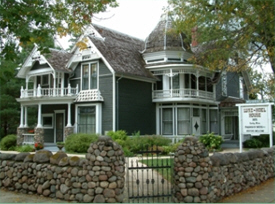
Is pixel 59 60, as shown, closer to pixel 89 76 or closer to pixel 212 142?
pixel 89 76

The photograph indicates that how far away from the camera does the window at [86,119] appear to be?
2500 centimetres

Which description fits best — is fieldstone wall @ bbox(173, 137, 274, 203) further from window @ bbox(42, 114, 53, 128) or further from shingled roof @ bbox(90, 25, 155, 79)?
window @ bbox(42, 114, 53, 128)

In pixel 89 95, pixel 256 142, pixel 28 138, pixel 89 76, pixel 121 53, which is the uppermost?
pixel 121 53

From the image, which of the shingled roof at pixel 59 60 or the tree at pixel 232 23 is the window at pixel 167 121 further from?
the tree at pixel 232 23

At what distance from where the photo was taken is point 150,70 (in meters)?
27.7

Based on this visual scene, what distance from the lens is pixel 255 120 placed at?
13.9 m

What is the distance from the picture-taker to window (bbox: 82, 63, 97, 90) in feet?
84.0

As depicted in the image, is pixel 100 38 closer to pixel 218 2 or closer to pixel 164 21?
pixel 164 21

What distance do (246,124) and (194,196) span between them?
6311 millimetres

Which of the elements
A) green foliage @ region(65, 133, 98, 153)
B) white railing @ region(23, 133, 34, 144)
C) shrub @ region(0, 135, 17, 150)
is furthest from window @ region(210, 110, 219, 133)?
shrub @ region(0, 135, 17, 150)

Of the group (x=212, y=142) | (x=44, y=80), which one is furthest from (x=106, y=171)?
(x=44, y=80)

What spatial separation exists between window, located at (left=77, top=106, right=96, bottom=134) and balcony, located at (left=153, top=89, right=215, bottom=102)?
5.36 metres

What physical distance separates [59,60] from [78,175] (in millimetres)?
19902

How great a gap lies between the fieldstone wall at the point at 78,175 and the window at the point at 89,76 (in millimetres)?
15693
